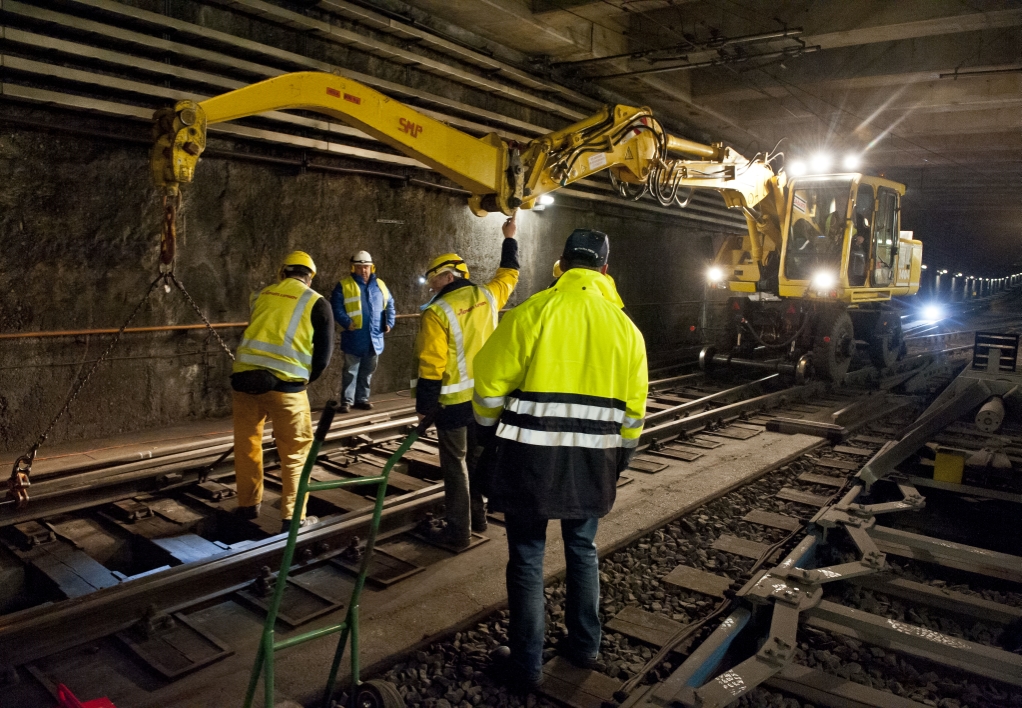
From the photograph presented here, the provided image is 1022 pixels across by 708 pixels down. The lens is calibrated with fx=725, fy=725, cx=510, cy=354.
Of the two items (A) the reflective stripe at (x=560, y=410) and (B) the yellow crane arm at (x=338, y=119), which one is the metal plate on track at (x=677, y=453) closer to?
(B) the yellow crane arm at (x=338, y=119)

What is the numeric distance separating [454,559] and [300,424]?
57.0 inches

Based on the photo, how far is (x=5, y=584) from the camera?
15.0 feet

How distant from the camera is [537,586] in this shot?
3.38m

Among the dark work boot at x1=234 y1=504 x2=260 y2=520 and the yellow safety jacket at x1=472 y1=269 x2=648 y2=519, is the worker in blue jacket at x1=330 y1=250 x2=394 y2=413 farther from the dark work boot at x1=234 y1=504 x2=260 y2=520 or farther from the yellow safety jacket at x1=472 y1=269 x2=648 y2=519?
the yellow safety jacket at x1=472 y1=269 x2=648 y2=519

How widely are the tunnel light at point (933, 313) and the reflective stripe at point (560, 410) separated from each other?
27.3 metres

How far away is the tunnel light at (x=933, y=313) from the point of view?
2689cm

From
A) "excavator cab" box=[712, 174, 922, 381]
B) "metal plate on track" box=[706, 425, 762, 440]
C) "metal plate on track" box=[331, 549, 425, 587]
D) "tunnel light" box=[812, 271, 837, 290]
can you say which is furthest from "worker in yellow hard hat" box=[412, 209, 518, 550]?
"excavator cab" box=[712, 174, 922, 381]

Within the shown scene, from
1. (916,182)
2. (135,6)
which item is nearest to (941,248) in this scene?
(916,182)

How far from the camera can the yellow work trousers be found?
5.06m

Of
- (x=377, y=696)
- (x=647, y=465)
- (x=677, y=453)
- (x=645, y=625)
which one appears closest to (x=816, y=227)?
(x=677, y=453)

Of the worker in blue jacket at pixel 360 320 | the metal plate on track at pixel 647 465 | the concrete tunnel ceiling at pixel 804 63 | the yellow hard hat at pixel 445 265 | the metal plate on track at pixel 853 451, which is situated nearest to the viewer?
the yellow hard hat at pixel 445 265

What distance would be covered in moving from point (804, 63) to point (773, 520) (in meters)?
9.37

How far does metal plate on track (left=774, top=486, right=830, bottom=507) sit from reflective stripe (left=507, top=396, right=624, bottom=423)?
12.5 feet

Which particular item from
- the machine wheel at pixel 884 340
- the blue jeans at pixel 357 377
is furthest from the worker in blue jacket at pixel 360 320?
the machine wheel at pixel 884 340
